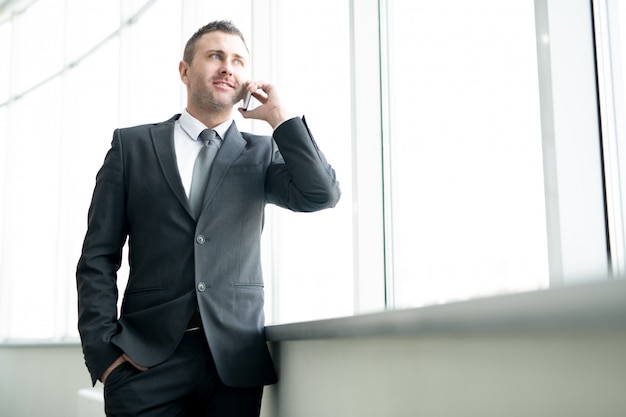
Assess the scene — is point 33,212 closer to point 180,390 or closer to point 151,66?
point 151,66

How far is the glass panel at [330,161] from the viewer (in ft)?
10.2

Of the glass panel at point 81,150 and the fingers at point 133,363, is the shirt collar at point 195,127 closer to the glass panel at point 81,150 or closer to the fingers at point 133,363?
the fingers at point 133,363

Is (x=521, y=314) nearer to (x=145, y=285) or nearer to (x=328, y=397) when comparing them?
(x=328, y=397)

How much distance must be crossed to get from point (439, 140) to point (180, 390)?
112 centimetres

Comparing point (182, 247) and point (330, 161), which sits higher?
point (330, 161)

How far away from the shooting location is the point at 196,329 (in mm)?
2373

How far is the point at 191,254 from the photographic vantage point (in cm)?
240

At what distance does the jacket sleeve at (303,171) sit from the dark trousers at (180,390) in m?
0.52

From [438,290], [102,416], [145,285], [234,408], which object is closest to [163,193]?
[145,285]

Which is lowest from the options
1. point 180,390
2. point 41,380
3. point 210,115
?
point 41,380

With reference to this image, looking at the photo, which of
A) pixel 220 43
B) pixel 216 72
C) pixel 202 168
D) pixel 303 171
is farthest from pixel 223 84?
pixel 303 171

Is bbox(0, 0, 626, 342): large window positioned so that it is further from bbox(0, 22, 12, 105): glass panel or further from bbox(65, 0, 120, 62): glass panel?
bbox(0, 22, 12, 105): glass panel

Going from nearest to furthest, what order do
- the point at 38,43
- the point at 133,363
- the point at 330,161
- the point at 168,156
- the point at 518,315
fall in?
the point at 518,315 < the point at 133,363 < the point at 168,156 < the point at 330,161 < the point at 38,43

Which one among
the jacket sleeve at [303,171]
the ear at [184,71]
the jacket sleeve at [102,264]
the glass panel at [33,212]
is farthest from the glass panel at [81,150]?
the jacket sleeve at [303,171]
